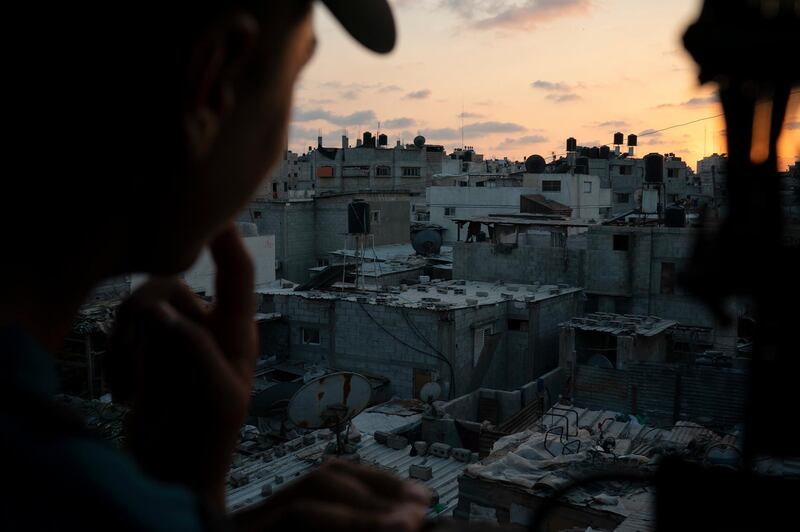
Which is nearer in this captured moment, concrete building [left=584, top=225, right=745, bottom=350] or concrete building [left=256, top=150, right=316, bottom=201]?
concrete building [left=584, top=225, right=745, bottom=350]

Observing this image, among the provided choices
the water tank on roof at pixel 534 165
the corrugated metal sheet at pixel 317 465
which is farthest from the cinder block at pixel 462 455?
the water tank on roof at pixel 534 165

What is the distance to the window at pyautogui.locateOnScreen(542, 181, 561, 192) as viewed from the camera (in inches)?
1918

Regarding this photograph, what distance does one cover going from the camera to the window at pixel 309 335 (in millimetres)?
27202

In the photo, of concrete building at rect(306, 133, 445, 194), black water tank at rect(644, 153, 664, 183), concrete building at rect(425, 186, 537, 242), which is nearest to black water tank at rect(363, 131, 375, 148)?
concrete building at rect(306, 133, 445, 194)

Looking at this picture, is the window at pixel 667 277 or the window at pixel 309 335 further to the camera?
the window at pixel 667 277

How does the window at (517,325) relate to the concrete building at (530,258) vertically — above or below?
below

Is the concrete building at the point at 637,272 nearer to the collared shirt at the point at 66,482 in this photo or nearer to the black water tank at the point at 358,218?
the black water tank at the point at 358,218

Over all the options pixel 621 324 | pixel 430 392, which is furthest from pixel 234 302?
pixel 621 324

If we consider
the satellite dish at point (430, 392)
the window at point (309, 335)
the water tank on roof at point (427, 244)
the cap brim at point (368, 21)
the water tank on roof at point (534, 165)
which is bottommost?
the satellite dish at point (430, 392)

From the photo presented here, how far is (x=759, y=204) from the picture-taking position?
69.2 inches

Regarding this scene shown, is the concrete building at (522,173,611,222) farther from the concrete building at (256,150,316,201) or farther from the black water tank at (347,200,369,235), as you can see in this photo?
the black water tank at (347,200,369,235)

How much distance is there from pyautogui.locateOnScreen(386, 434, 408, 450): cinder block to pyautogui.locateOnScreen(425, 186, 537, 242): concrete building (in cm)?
3073

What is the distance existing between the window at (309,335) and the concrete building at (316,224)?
18286 millimetres

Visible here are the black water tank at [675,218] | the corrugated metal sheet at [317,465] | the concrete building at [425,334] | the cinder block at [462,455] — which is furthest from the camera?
the black water tank at [675,218]
